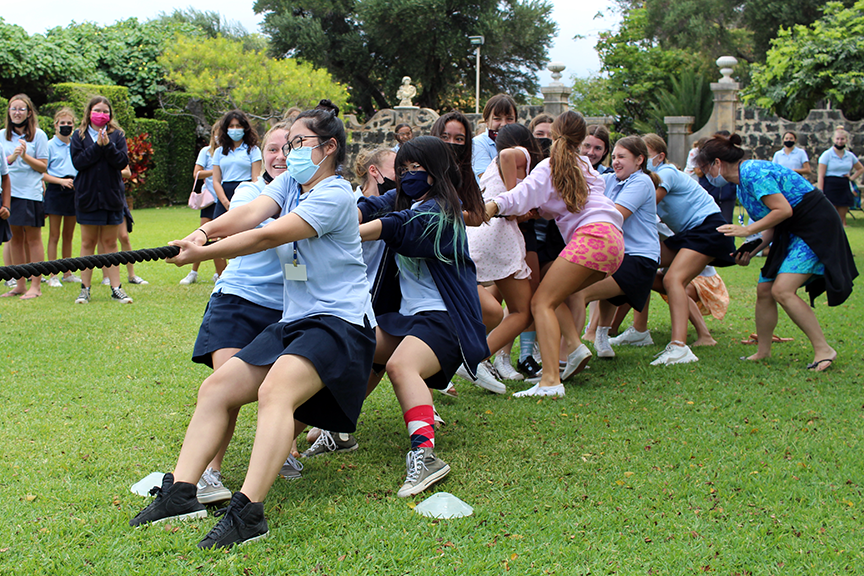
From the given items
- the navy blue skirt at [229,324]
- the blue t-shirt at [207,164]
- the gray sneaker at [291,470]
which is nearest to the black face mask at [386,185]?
the navy blue skirt at [229,324]

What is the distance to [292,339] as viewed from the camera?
10.4 ft

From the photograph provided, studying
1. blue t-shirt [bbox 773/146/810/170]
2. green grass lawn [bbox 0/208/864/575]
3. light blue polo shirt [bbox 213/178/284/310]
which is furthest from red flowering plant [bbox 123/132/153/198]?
light blue polo shirt [bbox 213/178/284/310]

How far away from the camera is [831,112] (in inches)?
775

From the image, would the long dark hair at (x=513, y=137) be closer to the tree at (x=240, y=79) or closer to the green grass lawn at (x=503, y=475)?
the green grass lawn at (x=503, y=475)

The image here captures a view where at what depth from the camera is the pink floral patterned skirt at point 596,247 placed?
16.2 ft

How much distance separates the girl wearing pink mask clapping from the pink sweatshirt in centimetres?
483

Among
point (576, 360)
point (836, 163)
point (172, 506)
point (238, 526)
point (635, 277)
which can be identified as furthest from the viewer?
point (836, 163)

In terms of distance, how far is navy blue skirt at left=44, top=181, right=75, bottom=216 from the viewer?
28.4 feet

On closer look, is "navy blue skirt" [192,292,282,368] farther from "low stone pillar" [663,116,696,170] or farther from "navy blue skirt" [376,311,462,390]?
"low stone pillar" [663,116,696,170]

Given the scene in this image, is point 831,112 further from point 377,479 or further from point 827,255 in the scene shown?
point 377,479

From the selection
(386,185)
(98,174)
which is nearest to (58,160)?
(98,174)

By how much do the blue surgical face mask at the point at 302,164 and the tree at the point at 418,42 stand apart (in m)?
30.3

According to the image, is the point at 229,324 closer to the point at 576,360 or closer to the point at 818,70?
the point at 576,360

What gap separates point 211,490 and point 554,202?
2.90 metres
